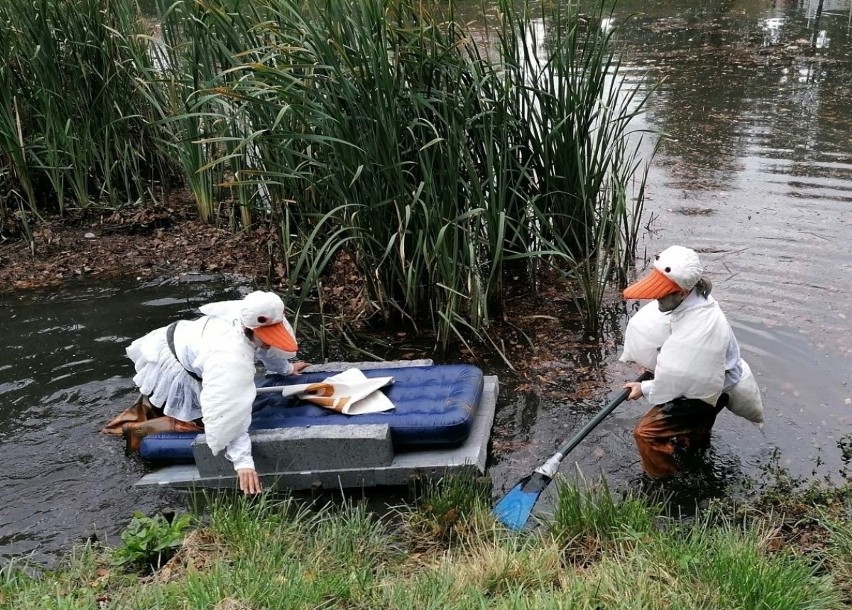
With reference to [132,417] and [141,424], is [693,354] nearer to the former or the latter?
[141,424]

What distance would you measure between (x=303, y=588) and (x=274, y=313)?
143 centimetres

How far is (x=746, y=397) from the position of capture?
393 cm

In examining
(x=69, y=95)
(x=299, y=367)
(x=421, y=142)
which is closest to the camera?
(x=299, y=367)

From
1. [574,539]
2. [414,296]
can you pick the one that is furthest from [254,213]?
[574,539]

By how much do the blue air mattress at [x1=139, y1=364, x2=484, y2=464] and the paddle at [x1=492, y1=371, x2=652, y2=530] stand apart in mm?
385

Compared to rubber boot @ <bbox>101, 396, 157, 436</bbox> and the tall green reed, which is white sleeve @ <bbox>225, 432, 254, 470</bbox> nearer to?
rubber boot @ <bbox>101, 396, 157, 436</bbox>

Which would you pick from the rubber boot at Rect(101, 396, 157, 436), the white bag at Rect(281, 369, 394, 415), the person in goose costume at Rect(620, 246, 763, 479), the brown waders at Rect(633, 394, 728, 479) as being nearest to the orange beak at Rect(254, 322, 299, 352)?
the white bag at Rect(281, 369, 394, 415)

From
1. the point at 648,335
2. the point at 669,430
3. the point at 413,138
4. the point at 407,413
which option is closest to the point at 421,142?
the point at 413,138

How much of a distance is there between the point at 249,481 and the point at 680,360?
2.01m

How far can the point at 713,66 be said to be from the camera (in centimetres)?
1234

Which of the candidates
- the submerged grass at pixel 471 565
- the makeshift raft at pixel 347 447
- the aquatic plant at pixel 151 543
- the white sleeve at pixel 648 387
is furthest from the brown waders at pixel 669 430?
the aquatic plant at pixel 151 543

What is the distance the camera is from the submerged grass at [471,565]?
2.75 metres

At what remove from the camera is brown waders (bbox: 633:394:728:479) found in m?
3.90

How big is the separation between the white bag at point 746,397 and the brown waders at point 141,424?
2.61 metres
